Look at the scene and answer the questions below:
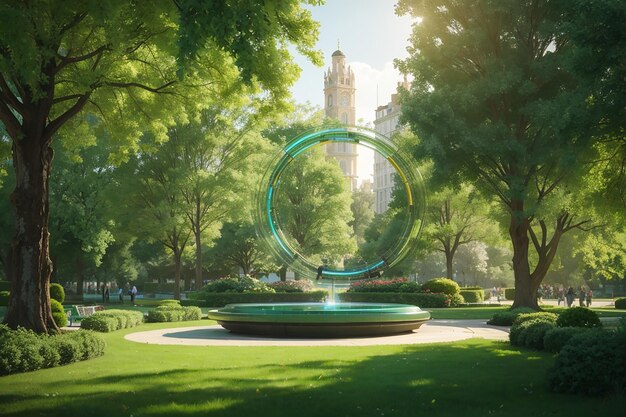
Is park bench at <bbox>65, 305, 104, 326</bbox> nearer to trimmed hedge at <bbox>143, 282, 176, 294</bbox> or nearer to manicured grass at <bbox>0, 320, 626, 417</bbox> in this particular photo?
manicured grass at <bbox>0, 320, 626, 417</bbox>

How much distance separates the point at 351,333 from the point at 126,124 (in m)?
9.79

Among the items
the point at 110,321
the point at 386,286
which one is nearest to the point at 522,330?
the point at 110,321

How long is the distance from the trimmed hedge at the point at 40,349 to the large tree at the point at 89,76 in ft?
5.94

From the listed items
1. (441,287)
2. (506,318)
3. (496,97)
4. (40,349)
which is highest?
(496,97)

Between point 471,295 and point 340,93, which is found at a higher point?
point 340,93

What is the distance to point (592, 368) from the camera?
408 inches

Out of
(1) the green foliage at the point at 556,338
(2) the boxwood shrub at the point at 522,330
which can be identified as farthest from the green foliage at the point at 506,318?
(1) the green foliage at the point at 556,338

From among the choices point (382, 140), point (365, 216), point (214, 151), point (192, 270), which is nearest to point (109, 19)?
point (382, 140)

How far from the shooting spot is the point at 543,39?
30250 millimetres

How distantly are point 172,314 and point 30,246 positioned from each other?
39.7ft

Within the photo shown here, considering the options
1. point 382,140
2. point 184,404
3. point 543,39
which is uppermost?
point 543,39

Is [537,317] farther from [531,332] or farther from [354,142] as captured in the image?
[354,142]

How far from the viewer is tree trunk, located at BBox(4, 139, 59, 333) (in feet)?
53.3

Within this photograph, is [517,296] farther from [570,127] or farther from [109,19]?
[109,19]
